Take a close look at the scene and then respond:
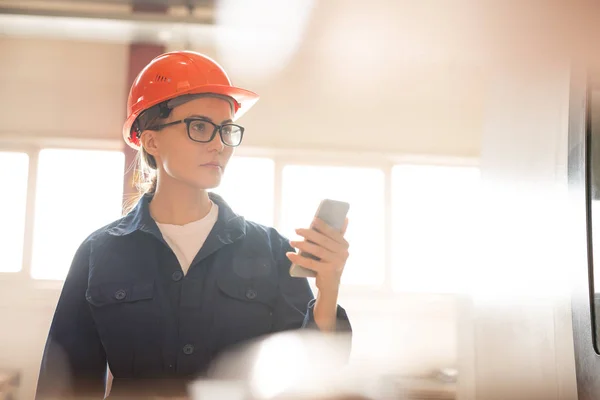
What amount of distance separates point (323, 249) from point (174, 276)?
0.94 ft

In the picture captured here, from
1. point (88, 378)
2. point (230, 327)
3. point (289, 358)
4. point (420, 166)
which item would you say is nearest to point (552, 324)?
point (420, 166)

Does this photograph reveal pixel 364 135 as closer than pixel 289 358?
No

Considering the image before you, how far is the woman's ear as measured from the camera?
3.08 feet

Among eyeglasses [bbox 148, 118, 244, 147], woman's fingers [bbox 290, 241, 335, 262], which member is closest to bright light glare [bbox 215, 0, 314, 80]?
eyeglasses [bbox 148, 118, 244, 147]

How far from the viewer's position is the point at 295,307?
36.2 inches

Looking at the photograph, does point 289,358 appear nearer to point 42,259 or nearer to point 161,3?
point 42,259

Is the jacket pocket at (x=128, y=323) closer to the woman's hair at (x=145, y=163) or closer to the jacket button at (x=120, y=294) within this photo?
the jacket button at (x=120, y=294)

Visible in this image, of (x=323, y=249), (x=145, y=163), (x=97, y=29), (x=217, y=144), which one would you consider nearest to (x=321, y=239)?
(x=323, y=249)

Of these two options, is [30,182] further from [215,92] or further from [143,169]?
[215,92]

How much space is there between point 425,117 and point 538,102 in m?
0.22

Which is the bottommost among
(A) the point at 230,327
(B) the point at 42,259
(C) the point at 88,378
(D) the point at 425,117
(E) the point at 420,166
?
(C) the point at 88,378

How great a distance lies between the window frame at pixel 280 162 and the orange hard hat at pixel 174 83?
82 millimetres

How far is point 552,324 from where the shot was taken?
918mm

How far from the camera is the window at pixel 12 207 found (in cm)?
89
